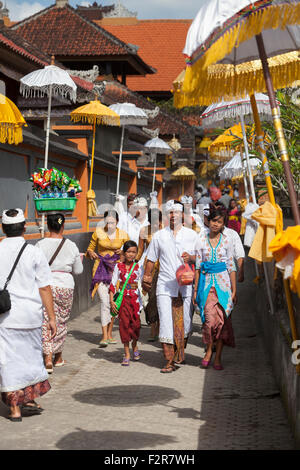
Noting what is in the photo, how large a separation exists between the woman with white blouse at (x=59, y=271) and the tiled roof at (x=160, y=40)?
47.8m

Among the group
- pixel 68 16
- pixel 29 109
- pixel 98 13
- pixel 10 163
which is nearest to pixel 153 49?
pixel 98 13

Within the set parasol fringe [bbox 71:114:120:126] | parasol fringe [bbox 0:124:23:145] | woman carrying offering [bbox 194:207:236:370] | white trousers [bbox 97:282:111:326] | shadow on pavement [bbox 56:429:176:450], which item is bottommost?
shadow on pavement [bbox 56:429:176:450]

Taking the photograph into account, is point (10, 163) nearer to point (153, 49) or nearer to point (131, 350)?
point (131, 350)

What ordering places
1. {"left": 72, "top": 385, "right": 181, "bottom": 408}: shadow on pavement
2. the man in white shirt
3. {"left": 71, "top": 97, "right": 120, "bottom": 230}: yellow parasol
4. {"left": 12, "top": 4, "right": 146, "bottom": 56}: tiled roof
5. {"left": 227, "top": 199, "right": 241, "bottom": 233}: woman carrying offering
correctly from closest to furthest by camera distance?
{"left": 72, "top": 385, "right": 181, "bottom": 408}: shadow on pavement, the man in white shirt, {"left": 71, "top": 97, "right": 120, "bottom": 230}: yellow parasol, {"left": 227, "top": 199, "right": 241, "bottom": 233}: woman carrying offering, {"left": 12, "top": 4, "right": 146, "bottom": 56}: tiled roof

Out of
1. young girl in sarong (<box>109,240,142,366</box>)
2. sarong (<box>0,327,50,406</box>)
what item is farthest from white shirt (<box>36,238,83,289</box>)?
sarong (<box>0,327,50,406</box>)

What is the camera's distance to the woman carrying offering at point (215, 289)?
30.2 ft

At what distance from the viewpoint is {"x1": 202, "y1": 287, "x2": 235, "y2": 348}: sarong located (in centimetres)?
919

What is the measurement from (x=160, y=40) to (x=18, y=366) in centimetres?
5764

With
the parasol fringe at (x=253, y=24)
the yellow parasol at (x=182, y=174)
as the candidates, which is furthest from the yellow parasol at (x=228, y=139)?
the yellow parasol at (x=182, y=174)

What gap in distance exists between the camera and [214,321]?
30.2ft

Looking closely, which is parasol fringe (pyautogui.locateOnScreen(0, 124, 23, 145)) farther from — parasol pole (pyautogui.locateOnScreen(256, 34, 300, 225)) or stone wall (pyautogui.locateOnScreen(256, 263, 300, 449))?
parasol pole (pyautogui.locateOnScreen(256, 34, 300, 225))

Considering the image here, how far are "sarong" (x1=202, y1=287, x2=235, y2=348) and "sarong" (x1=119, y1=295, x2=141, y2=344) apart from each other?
848 mm
